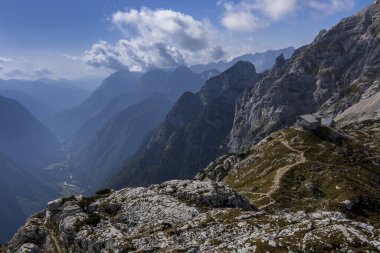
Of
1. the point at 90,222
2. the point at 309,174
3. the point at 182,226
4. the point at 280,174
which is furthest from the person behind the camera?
the point at 280,174

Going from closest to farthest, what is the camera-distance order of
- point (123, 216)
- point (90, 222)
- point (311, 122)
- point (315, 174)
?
1. point (90, 222)
2. point (123, 216)
3. point (315, 174)
4. point (311, 122)

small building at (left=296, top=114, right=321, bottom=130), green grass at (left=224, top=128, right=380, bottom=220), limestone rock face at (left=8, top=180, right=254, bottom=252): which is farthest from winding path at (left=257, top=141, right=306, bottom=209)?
limestone rock face at (left=8, top=180, right=254, bottom=252)

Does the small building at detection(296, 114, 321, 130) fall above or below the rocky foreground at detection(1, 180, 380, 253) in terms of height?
above

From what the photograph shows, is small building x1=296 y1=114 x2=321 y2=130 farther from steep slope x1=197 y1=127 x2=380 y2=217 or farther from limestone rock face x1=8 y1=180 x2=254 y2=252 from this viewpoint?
limestone rock face x1=8 y1=180 x2=254 y2=252

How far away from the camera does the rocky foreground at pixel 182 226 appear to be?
36.1m

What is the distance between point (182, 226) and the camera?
50.6 meters

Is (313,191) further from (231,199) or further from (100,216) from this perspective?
(100,216)

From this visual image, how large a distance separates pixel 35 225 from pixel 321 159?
A: 77.6 metres

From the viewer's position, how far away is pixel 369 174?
102 m

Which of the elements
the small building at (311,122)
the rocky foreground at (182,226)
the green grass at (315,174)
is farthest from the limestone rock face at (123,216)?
the small building at (311,122)

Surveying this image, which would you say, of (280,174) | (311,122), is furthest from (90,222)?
(311,122)

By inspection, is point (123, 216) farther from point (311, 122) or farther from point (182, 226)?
point (311, 122)

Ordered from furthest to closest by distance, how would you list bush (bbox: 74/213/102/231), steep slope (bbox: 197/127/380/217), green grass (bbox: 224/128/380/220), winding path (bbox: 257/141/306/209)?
1. winding path (bbox: 257/141/306/209)
2. green grass (bbox: 224/128/380/220)
3. steep slope (bbox: 197/127/380/217)
4. bush (bbox: 74/213/102/231)

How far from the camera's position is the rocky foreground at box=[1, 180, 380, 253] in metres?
36.1
